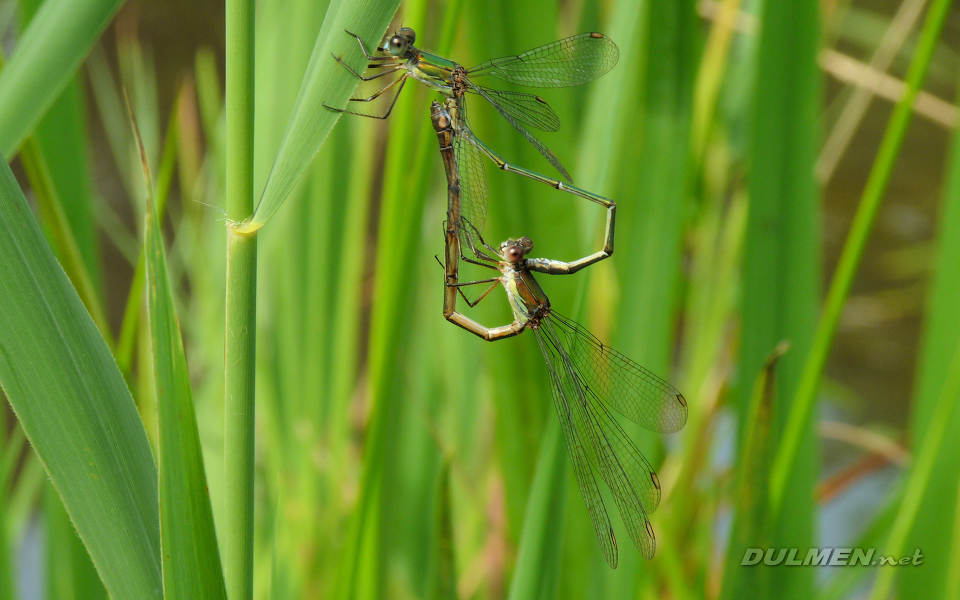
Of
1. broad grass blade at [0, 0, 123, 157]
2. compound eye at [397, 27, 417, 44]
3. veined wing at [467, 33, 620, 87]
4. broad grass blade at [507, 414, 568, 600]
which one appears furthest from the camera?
veined wing at [467, 33, 620, 87]

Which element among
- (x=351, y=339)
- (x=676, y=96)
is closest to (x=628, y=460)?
(x=676, y=96)

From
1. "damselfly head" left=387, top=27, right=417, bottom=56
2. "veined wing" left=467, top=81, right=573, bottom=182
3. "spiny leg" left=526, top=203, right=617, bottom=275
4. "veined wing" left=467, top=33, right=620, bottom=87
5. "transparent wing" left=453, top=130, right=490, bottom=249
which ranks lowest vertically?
"spiny leg" left=526, top=203, right=617, bottom=275

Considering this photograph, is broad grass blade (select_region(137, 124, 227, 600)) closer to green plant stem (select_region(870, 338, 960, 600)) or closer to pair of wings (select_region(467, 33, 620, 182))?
pair of wings (select_region(467, 33, 620, 182))

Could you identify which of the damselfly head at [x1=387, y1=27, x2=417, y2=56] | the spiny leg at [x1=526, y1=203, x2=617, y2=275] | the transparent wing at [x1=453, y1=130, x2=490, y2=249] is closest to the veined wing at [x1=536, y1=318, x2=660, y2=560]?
the spiny leg at [x1=526, y1=203, x2=617, y2=275]

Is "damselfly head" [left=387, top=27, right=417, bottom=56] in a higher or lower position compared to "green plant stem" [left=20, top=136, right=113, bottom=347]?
higher

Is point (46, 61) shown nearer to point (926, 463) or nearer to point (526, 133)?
point (526, 133)

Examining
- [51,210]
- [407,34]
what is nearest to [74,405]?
[51,210]

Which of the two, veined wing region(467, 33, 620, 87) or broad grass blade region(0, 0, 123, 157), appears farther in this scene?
veined wing region(467, 33, 620, 87)
